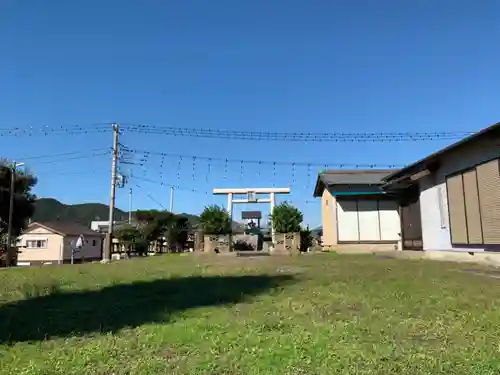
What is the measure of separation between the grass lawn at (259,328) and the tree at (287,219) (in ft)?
42.3

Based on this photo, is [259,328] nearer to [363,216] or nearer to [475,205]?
[475,205]

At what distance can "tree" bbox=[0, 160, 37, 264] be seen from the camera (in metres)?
30.5

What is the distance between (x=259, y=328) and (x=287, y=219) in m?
16.8

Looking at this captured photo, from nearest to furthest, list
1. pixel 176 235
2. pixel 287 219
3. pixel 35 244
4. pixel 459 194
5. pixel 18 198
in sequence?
pixel 459 194
pixel 287 219
pixel 18 198
pixel 176 235
pixel 35 244

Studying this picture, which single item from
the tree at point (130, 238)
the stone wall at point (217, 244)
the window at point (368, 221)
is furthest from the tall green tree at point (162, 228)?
the window at point (368, 221)

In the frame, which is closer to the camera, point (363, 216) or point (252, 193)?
point (363, 216)

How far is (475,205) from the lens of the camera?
12094 millimetres

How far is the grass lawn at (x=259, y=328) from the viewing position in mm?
3658

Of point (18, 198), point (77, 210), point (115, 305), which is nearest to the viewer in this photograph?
point (115, 305)

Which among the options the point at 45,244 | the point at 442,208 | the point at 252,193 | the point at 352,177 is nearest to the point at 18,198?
the point at 252,193

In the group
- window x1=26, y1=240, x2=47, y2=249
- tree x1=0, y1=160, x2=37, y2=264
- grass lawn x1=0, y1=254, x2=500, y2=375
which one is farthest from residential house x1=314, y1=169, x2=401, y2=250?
window x1=26, y1=240, x2=47, y2=249

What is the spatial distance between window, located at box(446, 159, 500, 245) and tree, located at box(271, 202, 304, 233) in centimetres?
868

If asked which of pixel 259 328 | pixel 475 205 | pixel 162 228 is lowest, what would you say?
pixel 259 328

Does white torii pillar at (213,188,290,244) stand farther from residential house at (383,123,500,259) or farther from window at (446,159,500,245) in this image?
window at (446,159,500,245)
